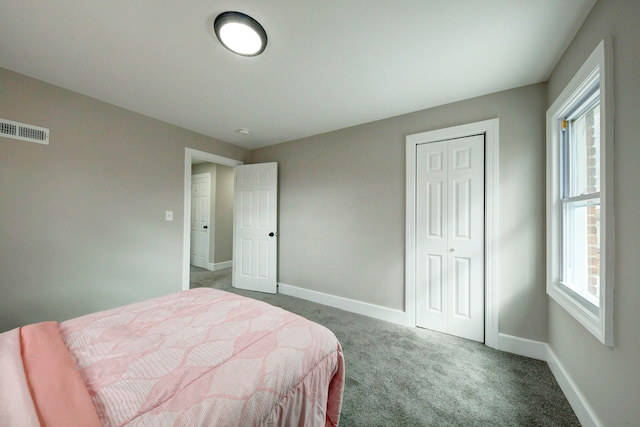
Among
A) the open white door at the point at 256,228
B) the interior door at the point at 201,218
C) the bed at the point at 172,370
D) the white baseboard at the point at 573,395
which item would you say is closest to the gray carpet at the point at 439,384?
the white baseboard at the point at 573,395

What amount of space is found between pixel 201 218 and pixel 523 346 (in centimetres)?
574

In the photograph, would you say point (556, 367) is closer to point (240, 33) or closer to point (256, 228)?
point (240, 33)

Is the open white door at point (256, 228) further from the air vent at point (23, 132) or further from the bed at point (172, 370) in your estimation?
the bed at point (172, 370)

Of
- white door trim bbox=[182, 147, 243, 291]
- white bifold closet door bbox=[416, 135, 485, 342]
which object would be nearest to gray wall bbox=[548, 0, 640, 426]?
white bifold closet door bbox=[416, 135, 485, 342]

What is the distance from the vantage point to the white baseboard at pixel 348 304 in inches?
105

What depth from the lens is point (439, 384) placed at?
5.57 feet

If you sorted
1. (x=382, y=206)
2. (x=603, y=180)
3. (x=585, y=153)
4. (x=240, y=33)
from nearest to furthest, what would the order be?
(x=603, y=180) → (x=240, y=33) → (x=585, y=153) → (x=382, y=206)

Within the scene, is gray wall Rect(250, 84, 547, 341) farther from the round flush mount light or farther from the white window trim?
the round flush mount light

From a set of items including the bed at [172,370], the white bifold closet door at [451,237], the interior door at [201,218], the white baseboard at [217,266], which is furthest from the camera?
the interior door at [201,218]

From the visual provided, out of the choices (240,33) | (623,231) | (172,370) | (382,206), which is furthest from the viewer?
(382,206)

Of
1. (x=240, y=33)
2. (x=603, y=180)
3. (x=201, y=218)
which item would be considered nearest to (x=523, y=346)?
(x=603, y=180)

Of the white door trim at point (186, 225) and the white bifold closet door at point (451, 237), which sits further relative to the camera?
the white door trim at point (186, 225)

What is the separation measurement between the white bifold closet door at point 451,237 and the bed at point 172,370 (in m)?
1.68

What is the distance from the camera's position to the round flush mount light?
137 cm
